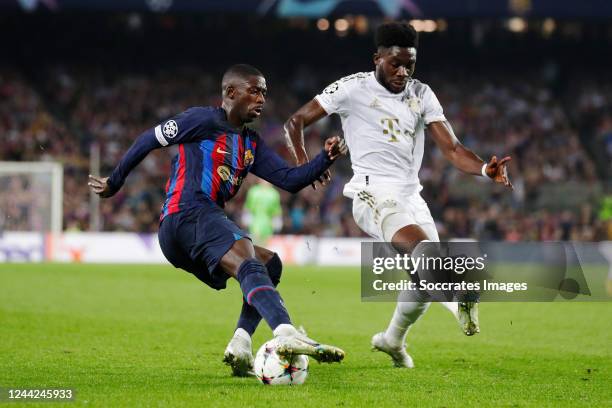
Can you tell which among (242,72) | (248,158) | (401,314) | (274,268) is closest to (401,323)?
(401,314)

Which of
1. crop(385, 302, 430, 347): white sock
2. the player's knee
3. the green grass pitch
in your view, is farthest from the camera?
crop(385, 302, 430, 347): white sock

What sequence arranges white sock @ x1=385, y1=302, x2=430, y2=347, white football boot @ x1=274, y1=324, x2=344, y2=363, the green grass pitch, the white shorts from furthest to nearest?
white sock @ x1=385, y1=302, x2=430, y2=347 → the white shorts → the green grass pitch → white football boot @ x1=274, y1=324, x2=344, y2=363

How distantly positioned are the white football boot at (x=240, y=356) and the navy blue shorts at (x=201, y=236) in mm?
517

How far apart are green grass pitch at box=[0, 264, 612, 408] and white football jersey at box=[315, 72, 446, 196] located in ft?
4.87

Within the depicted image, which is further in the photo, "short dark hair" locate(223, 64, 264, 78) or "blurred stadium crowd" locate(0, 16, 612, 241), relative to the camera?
"blurred stadium crowd" locate(0, 16, 612, 241)

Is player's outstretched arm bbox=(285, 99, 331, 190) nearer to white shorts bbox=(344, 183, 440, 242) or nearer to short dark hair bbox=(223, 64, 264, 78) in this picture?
white shorts bbox=(344, 183, 440, 242)

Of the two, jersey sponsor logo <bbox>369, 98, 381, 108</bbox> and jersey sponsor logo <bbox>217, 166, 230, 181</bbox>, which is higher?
jersey sponsor logo <bbox>369, 98, 381, 108</bbox>

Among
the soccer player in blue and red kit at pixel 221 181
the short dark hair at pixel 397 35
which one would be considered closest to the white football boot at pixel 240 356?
the soccer player in blue and red kit at pixel 221 181

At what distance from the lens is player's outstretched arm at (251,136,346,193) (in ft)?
20.8

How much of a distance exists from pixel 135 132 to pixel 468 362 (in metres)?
22.8

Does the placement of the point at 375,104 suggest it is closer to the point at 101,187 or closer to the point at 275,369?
the point at 101,187

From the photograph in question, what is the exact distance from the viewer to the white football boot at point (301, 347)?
5.65m

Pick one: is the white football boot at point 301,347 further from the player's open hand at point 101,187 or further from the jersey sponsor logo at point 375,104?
the jersey sponsor logo at point 375,104

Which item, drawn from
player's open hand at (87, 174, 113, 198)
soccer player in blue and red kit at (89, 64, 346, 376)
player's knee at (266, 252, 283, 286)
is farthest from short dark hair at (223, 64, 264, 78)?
player's knee at (266, 252, 283, 286)
